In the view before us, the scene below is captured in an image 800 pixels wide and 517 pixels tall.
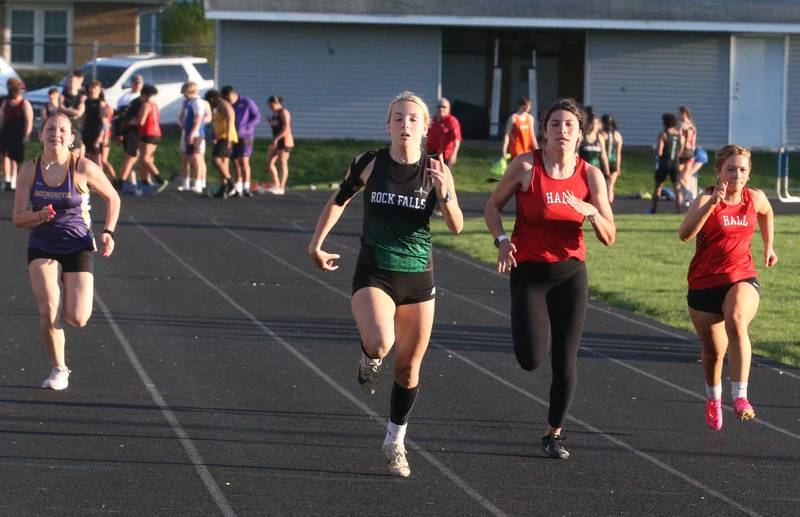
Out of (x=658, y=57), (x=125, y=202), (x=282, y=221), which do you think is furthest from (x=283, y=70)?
(x=282, y=221)

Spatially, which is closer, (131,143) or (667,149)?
(667,149)

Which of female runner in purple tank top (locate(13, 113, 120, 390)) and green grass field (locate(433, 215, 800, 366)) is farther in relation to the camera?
green grass field (locate(433, 215, 800, 366))

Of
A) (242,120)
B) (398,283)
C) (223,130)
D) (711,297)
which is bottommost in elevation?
(711,297)

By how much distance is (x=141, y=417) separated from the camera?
28.0 ft

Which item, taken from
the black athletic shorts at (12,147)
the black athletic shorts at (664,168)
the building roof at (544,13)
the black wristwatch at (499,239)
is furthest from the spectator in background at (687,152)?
the black wristwatch at (499,239)

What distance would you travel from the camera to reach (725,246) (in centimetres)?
847

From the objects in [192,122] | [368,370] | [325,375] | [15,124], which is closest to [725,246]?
[368,370]

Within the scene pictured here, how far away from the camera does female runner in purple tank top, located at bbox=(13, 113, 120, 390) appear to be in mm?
9133

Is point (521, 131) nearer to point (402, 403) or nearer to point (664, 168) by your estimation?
point (664, 168)

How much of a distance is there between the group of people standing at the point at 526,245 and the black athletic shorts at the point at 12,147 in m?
16.7

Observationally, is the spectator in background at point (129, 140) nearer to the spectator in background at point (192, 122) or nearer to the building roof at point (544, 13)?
the spectator in background at point (192, 122)

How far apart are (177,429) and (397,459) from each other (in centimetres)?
159

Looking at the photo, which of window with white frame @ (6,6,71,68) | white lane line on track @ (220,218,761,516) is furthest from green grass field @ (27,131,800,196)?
white lane line on track @ (220,218,761,516)

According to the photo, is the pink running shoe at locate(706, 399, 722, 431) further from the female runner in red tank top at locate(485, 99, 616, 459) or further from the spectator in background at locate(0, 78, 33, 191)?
the spectator in background at locate(0, 78, 33, 191)
